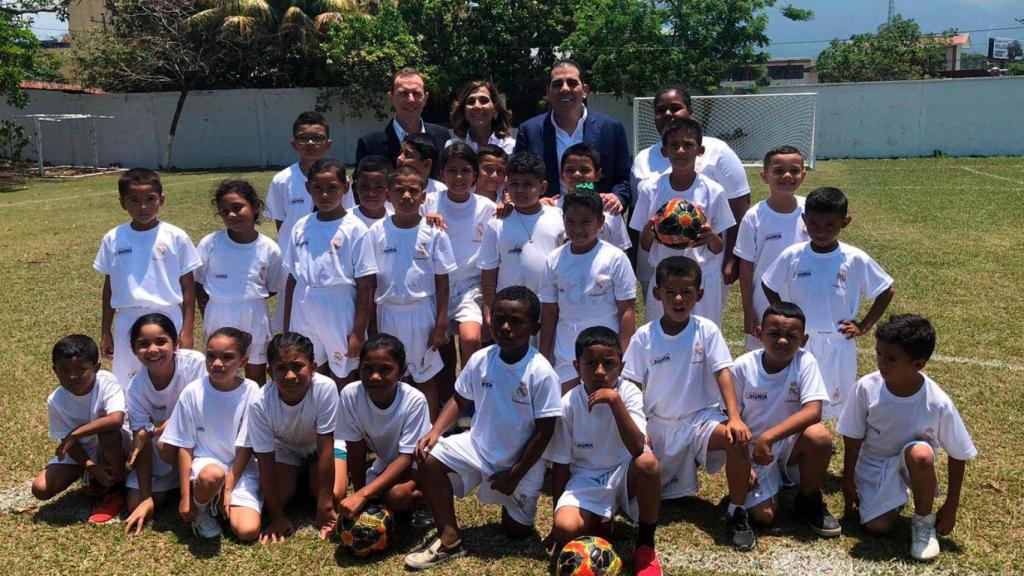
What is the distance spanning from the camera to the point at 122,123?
27594mm

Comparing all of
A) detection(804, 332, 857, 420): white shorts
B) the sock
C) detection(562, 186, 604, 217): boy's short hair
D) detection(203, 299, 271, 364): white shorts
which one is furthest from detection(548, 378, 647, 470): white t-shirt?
detection(203, 299, 271, 364): white shorts

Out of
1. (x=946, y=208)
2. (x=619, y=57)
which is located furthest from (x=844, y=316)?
(x=619, y=57)

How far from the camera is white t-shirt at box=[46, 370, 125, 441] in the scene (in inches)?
157

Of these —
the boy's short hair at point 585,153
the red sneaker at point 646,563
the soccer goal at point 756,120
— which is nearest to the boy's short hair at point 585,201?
the boy's short hair at point 585,153

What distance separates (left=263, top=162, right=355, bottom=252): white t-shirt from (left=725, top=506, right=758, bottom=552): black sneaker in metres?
2.88

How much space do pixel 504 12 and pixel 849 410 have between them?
23.7 meters

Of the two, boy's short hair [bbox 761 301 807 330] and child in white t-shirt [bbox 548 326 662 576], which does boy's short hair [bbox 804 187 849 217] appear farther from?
child in white t-shirt [bbox 548 326 662 576]

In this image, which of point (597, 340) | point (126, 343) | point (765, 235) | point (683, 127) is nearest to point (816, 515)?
point (597, 340)

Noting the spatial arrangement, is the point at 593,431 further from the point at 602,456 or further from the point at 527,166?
the point at 527,166

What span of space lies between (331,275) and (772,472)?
2419 millimetres

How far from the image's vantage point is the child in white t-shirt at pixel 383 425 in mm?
3662

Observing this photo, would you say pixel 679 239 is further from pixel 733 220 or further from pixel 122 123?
pixel 122 123

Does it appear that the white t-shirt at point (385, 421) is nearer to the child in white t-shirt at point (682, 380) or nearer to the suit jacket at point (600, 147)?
the child in white t-shirt at point (682, 380)

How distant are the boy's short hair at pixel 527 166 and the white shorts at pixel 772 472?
5.71ft
